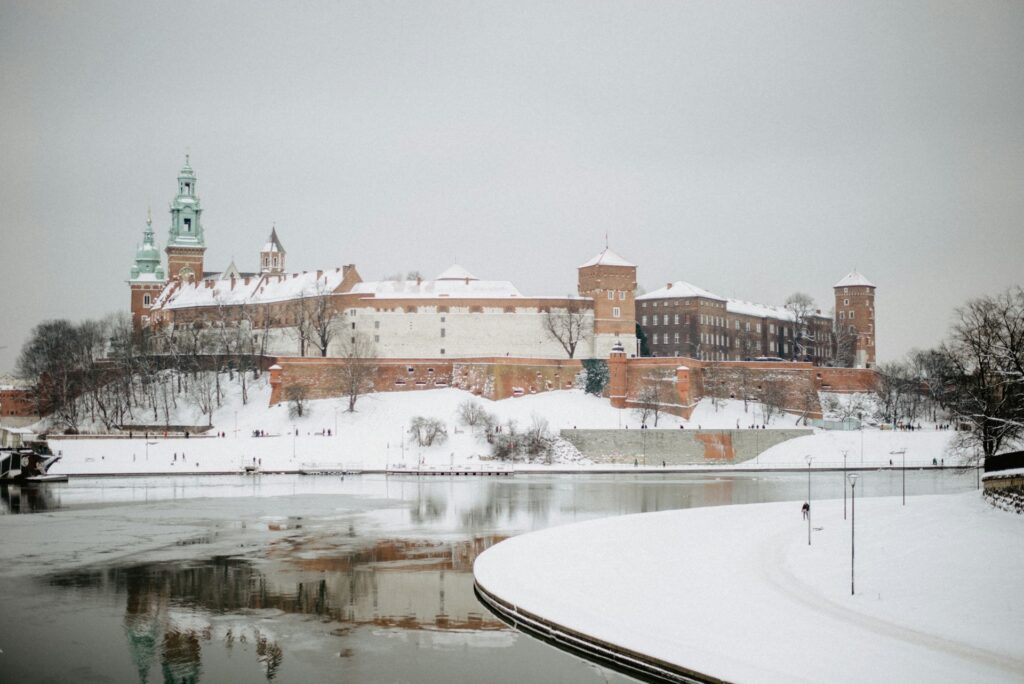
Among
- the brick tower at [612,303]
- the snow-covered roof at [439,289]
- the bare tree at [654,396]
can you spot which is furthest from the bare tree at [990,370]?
the snow-covered roof at [439,289]

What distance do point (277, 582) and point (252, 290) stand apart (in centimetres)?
5067

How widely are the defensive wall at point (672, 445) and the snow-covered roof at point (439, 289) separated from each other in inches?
578

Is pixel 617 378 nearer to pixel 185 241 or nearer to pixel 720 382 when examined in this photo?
pixel 720 382

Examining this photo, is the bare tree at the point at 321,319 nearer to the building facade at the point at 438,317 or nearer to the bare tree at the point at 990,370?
the building facade at the point at 438,317

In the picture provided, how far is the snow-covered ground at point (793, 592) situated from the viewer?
13.1 meters

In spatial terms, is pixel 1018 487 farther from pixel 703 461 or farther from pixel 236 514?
pixel 703 461

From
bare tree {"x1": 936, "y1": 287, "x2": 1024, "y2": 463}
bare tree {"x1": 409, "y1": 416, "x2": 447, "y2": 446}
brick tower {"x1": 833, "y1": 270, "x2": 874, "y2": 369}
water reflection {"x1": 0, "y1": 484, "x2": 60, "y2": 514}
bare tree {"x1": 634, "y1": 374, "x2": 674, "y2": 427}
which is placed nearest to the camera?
bare tree {"x1": 936, "y1": 287, "x2": 1024, "y2": 463}

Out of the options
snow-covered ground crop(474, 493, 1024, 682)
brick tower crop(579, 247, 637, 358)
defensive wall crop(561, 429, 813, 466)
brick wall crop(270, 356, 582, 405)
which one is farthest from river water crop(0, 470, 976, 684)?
brick tower crop(579, 247, 637, 358)

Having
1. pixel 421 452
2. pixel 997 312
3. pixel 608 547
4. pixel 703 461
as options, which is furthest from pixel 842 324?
pixel 608 547

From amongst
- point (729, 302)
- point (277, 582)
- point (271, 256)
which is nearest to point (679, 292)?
point (729, 302)

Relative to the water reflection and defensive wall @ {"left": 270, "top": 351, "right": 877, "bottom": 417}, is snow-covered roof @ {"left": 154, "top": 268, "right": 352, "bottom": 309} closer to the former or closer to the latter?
defensive wall @ {"left": 270, "top": 351, "right": 877, "bottom": 417}

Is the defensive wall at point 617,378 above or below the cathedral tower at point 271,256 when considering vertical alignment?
below

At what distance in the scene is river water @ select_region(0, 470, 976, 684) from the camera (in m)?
14.4

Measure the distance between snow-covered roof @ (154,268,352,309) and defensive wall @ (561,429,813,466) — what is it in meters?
20.5
